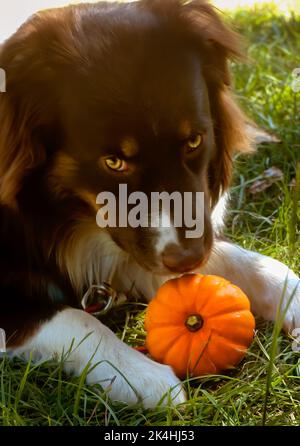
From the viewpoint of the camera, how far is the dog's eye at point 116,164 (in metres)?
2.81

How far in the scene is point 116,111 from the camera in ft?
9.11

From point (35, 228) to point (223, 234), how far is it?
3.35 feet

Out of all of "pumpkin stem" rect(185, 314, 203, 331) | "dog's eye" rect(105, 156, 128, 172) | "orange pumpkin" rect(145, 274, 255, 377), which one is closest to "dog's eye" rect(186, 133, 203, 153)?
"dog's eye" rect(105, 156, 128, 172)

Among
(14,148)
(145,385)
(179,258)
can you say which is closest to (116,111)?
(14,148)

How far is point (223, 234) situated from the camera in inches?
148

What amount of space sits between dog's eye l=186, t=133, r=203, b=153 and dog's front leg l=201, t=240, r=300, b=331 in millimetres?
628

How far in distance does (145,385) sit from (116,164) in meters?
0.80

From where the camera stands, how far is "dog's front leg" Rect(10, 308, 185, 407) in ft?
8.83

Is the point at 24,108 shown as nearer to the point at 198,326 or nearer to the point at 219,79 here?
the point at 219,79

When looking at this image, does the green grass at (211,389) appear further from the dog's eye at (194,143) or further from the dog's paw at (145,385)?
the dog's eye at (194,143)

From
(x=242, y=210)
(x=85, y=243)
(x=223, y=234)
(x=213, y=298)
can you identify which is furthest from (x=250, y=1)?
(x=213, y=298)

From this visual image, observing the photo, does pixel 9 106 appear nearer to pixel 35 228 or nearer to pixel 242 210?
pixel 35 228

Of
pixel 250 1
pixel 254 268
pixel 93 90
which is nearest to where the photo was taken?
pixel 93 90

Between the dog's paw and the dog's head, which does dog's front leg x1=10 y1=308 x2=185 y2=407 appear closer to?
the dog's paw
